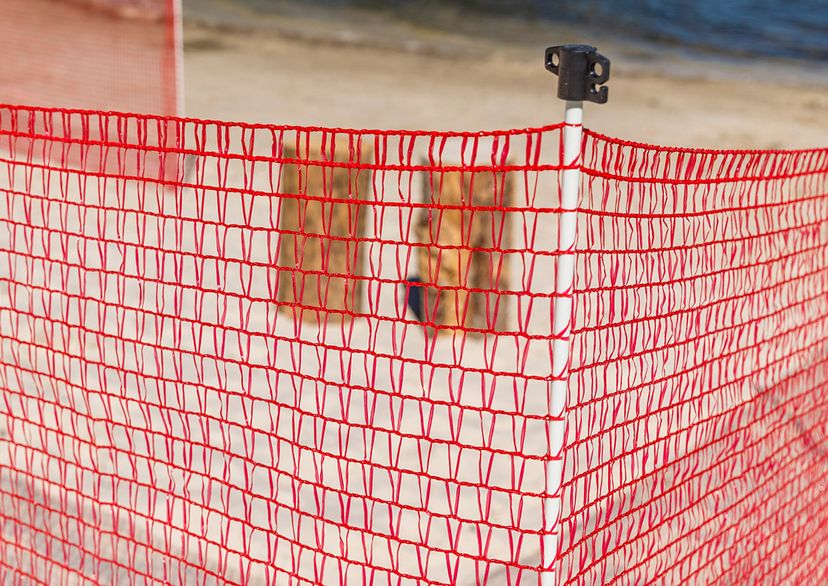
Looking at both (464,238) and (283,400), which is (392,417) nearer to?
(283,400)

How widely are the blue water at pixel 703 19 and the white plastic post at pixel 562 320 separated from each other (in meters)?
15.8

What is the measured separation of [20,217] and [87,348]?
2.14m

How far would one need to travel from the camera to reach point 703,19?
1923cm

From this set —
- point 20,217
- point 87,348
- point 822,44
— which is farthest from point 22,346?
point 822,44

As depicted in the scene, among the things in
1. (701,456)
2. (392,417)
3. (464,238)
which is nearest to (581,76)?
(392,417)

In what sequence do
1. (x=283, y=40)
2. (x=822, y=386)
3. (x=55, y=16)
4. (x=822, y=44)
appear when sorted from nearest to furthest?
(x=822, y=386), (x=55, y=16), (x=283, y=40), (x=822, y=44)

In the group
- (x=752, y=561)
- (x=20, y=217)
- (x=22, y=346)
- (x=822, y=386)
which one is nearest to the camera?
(x=752, y=561)

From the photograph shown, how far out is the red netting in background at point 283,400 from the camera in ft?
10.0

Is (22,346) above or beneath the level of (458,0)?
beneath

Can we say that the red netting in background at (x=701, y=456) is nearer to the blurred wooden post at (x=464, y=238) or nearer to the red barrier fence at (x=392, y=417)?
the red barrier fence at (x=392, y=417)

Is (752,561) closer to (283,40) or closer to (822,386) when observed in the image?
(822,386)

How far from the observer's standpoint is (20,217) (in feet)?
23.4

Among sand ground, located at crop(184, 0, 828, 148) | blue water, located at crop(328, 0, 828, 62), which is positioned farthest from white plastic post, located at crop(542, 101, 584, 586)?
blue water, located at crop(328, 0, 828, 62)

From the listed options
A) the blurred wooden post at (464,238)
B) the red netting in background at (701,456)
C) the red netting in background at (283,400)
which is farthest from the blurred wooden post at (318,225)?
the red netting in background at (701,456)
